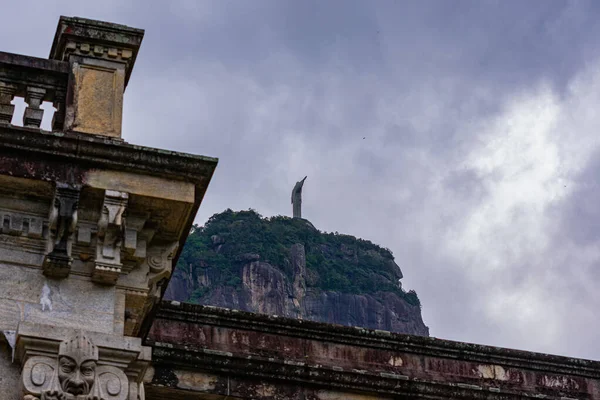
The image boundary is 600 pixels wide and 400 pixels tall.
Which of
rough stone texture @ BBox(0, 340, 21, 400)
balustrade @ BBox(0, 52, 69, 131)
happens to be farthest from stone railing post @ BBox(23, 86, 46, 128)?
rough stone texture @ BBox(0, 340, 21, 400)

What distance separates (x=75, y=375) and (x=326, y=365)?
536 cm

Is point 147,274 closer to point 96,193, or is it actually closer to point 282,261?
point 96,193

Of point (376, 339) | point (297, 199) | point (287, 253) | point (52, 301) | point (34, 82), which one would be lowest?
point (52, 301)

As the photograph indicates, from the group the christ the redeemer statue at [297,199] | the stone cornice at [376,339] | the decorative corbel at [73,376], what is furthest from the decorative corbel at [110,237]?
the christ the redeemer statue at [297,199]

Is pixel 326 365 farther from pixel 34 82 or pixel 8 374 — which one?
pixel 8 374

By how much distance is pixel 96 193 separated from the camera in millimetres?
9438

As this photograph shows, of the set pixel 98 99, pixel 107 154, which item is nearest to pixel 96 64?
pixel 98 99

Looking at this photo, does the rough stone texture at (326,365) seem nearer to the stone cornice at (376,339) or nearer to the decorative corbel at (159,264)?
the stone cornice at (376,339)

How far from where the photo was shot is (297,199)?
595ft

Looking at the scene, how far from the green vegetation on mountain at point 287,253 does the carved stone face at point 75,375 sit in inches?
5316

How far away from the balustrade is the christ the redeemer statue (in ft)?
546

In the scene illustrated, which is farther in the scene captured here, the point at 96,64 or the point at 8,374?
the point at 96,64

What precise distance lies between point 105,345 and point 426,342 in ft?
20.8

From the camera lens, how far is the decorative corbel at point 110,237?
30.7 ft
